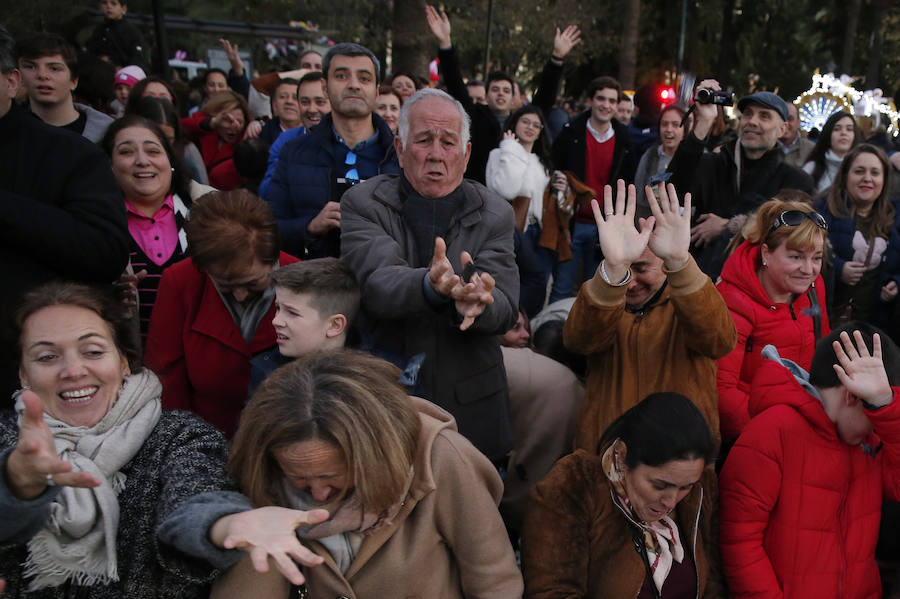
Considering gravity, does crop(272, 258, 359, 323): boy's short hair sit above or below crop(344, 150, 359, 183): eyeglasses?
below

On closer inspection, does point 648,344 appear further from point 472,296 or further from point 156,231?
point 156,231

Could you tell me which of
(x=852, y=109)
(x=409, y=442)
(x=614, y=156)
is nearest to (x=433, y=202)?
(x=409, y=442)

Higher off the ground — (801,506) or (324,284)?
(324,284)

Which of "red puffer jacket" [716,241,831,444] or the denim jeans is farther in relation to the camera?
the denim jeans

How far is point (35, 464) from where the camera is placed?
5.39ft

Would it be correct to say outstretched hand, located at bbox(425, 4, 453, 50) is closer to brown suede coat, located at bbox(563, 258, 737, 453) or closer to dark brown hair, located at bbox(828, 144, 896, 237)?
dark brown hair, located at bbox(828, 144, 896, 237)

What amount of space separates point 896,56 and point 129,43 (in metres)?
28.3

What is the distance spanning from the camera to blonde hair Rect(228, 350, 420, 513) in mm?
1867

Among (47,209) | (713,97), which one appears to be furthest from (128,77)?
(713,97)

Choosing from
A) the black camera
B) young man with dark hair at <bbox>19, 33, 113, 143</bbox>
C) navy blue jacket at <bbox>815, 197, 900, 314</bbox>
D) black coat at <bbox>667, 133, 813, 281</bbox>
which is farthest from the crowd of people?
navy blue jacket at <bbox>815, 197, 900, 314</bbox>

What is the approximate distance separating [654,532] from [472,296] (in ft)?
3.11

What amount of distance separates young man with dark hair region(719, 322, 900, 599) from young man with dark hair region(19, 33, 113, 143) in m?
3.50

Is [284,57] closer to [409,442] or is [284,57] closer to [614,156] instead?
[614,156]

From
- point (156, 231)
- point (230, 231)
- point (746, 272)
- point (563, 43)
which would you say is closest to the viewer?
point (230, 231)
